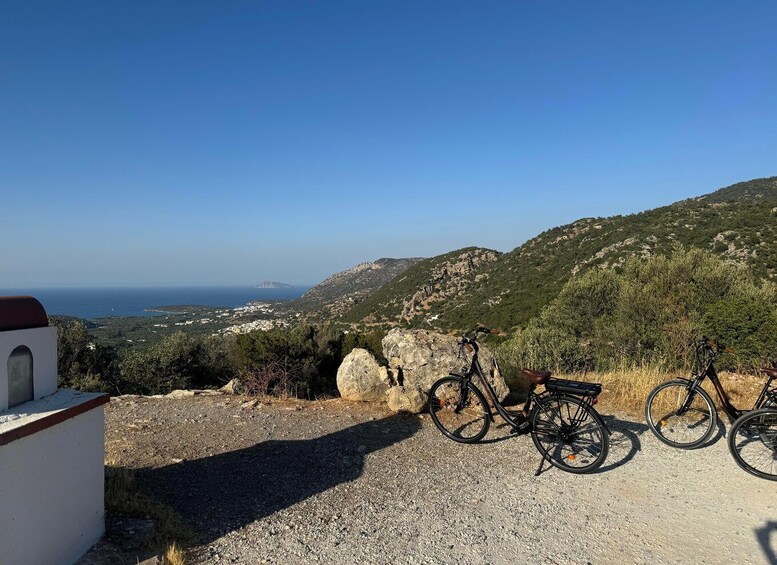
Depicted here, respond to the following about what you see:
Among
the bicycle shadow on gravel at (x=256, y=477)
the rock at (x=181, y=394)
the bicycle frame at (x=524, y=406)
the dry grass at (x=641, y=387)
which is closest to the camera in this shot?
the bicycle shadow on gravel at (x=256, y=477)

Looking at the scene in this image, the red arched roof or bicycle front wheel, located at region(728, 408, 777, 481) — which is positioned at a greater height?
the red arched roof

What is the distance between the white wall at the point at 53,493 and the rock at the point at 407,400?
15.2ft

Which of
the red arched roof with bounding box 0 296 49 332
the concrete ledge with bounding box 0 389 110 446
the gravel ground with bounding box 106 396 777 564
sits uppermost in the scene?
the red arched roof with bounding box 0 296 49 332

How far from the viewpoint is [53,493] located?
322cm

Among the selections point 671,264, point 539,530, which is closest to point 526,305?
point 671,264

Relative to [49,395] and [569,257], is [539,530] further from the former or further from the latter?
[569,257]

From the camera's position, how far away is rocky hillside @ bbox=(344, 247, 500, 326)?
45094 millimetres

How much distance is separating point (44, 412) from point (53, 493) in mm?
624

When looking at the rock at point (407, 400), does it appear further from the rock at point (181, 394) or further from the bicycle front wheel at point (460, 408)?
the rock at point (181, 394)

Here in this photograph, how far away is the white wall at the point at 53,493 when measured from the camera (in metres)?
2.88

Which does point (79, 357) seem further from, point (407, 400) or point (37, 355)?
point (37, 355)

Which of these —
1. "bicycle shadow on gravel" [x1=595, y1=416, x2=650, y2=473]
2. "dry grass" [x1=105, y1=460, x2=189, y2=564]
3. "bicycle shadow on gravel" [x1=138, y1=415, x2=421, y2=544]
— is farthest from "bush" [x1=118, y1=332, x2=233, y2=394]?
"bicycle shadow on gravel" [x1=595, y1=416, x2=650, y2=473]

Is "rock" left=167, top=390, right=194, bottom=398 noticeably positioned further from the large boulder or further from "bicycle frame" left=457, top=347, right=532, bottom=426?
"bicycle frame" left=457, top=347, right=532, bottom=426

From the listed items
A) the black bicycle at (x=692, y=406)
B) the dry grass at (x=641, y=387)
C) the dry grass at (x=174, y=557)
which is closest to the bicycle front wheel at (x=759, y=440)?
the black bicycle at (x=692, y=406)
